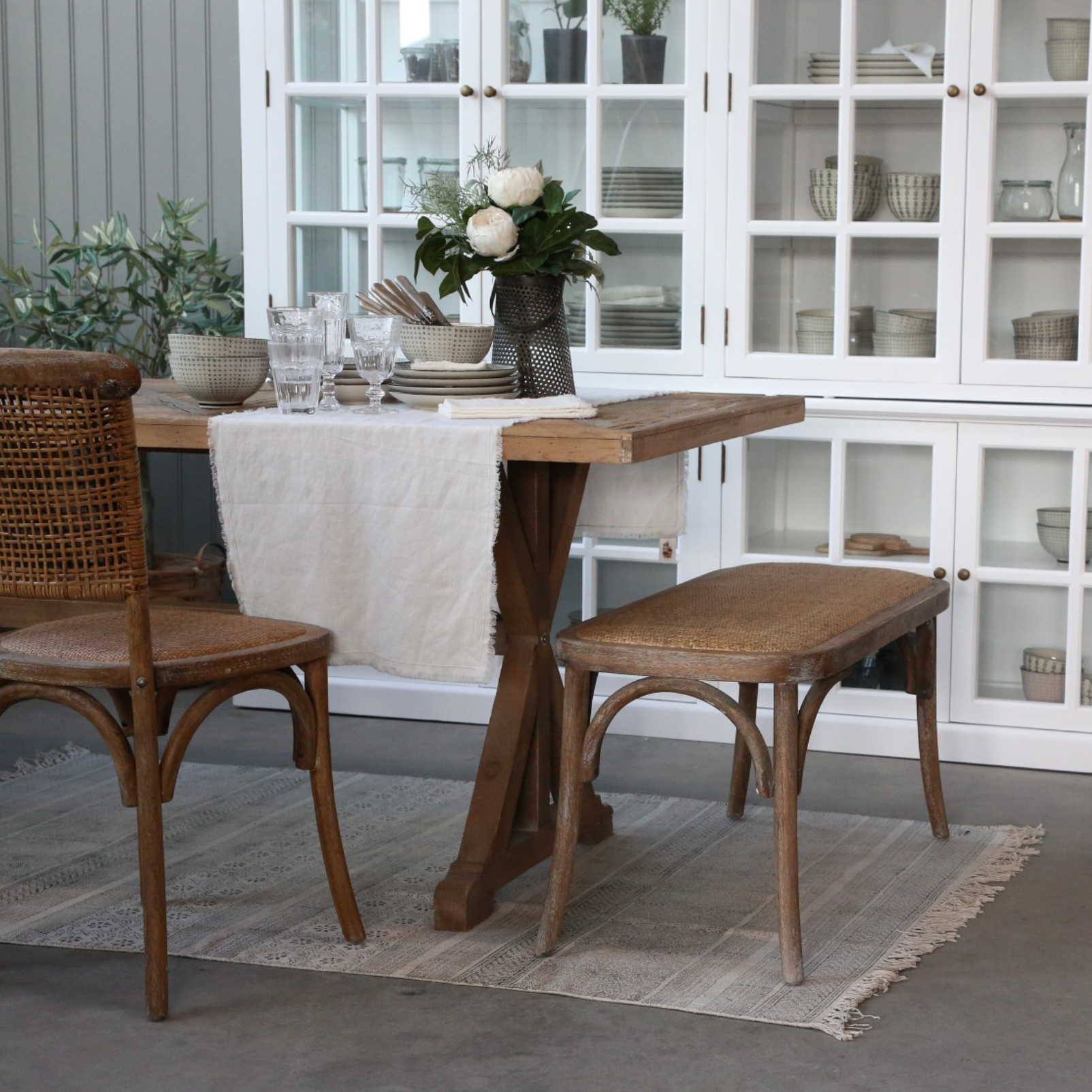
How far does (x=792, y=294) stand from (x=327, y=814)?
5.80 ft

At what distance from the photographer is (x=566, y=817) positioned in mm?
2467

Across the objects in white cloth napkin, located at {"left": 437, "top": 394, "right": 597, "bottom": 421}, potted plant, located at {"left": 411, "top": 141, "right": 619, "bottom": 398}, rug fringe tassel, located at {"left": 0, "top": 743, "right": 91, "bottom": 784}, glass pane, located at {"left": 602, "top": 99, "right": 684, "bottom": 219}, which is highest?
glass pane, located at {"left": 602, "top": 99, "right": 684, "bottom": 219}

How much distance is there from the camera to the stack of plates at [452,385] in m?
2.65

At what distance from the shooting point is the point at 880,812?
3223 mm

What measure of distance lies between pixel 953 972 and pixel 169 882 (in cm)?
130

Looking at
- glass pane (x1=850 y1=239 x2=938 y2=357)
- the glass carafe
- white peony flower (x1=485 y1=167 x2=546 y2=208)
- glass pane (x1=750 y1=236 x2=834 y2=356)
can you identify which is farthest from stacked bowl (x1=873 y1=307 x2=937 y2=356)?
white peony flower (x1=485 y1=167 x2=546 y2=208)

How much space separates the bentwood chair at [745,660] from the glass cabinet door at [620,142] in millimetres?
1076

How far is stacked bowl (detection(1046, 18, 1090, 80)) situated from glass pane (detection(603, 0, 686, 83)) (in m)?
0.78

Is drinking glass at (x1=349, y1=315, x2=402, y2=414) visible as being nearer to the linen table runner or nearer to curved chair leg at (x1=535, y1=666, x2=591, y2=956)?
the linen table runner

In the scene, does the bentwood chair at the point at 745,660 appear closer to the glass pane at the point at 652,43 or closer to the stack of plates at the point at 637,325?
the stack of plates at the point at 637,325

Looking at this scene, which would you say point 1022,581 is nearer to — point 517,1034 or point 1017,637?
point 1017,637

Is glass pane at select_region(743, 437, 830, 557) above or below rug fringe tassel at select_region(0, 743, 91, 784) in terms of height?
above

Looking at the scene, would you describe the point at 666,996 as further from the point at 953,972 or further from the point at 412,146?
the point at 412,146

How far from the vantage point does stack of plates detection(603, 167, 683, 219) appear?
3.67m
